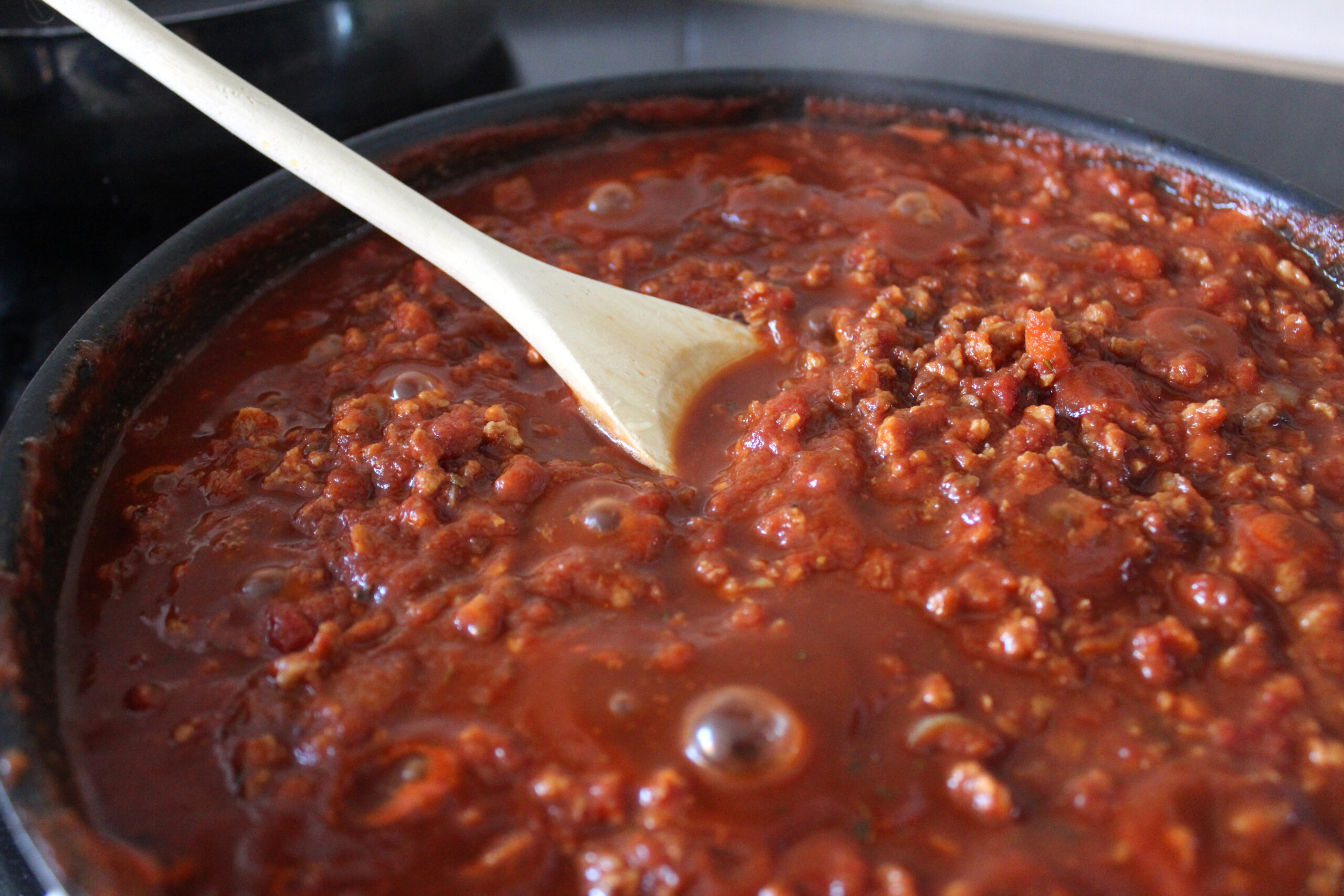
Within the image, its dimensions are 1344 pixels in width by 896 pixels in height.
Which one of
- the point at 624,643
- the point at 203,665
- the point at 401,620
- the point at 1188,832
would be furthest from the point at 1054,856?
the point at 203,665

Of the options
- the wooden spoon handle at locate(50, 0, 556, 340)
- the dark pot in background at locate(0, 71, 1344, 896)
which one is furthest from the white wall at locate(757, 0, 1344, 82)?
the wooden spoon handle at locate(50, 0, 556, 340)

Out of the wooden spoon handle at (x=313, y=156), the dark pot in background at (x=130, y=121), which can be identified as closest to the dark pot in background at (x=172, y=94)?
the dark pot in background at (x=130, y=121)

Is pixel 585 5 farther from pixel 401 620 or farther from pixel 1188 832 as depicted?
pixel 1188 832

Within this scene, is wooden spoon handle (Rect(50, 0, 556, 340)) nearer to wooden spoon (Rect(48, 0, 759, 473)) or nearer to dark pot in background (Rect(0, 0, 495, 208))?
wooden spoon (Rect(48, 0, 759, 473))

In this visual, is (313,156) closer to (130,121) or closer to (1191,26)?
(130,121)

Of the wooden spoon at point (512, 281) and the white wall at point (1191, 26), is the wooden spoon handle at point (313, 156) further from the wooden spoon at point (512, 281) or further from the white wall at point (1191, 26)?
the white wall at point (1191, 26)

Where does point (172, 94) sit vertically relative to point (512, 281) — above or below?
above

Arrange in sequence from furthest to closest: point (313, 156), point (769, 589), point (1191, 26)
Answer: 1. point (1191, 26)
2. point (313, 156)
3. point (769, 589)

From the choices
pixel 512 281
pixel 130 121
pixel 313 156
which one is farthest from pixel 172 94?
pixel 512 281
